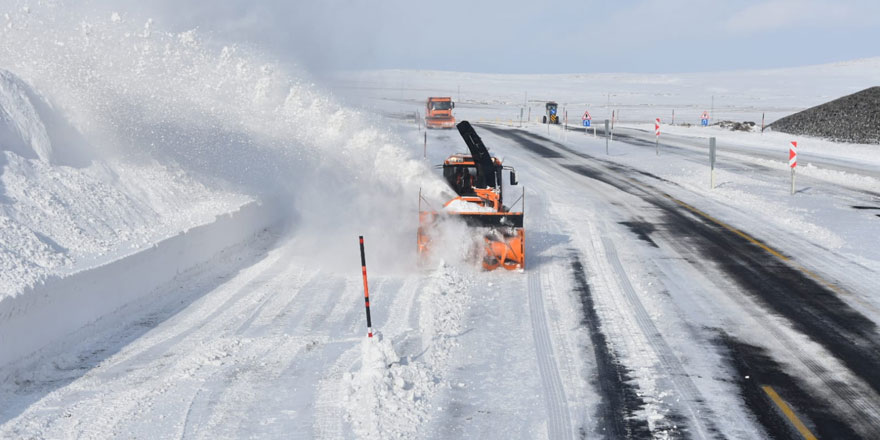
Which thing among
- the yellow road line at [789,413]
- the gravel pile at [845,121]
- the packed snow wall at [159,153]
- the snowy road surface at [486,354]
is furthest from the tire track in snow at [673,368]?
the gravel pile at [845,121]

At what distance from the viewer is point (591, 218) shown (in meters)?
18.8

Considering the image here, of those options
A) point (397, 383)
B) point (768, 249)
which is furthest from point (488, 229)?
point (768, 249)

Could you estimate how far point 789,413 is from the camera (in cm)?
701

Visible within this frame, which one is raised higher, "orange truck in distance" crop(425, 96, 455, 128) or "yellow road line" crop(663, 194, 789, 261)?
"orange truck in distance" crop(425, 96, 455, 128)

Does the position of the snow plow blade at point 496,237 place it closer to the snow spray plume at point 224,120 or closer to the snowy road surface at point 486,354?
the snowy road surface at point 486,354

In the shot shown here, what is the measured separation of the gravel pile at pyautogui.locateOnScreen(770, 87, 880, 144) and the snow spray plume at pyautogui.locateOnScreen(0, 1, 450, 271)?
31.8 meters

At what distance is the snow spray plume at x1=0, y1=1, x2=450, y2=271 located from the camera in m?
14.3

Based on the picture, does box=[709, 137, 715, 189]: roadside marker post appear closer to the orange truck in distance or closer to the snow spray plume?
the snow spray plume

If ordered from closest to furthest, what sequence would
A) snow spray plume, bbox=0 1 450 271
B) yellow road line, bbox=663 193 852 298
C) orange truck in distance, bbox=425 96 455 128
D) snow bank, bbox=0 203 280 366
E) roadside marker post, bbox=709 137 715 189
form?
snow bank, bbox=0 203 280 366 < yellow road line, bbox=663 193 852 298 < snow spray plume, bbox=0 1 450 271 < roadside marker post, bbox=709 137 715 189 < orange truck in distance, bbox=425 96 455 128

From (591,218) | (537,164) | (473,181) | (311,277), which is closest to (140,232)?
(311,277)

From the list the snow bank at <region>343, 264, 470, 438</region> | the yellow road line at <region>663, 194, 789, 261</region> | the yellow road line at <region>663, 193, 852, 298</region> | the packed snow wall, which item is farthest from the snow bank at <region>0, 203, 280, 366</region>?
the yellow road line at <region>663, 194, 789, 261</region>

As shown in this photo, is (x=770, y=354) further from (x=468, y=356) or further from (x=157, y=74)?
(x=157, y=74)

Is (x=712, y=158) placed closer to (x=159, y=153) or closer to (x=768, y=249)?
(x=768, y=249)

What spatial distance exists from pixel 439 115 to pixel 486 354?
140 feet
